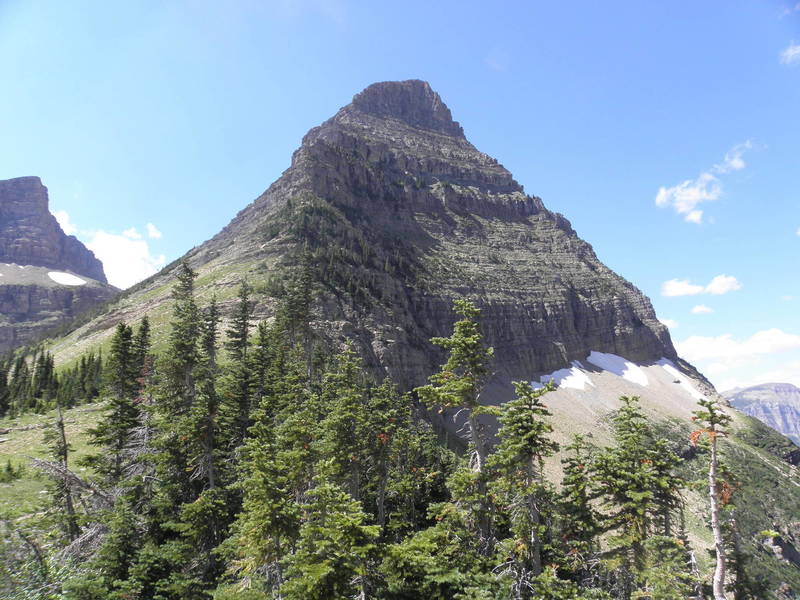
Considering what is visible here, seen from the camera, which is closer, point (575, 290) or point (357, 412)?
point (357, 412)

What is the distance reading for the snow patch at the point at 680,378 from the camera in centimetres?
17548

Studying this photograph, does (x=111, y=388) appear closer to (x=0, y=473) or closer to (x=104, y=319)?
(x=0, y=473)

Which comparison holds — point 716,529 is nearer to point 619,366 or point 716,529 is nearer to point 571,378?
point 571,378

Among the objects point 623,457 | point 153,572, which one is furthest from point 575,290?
point 153,572

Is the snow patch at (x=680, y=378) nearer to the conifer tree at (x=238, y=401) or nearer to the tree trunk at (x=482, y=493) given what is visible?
the tree trunk at (x=482, y=493)

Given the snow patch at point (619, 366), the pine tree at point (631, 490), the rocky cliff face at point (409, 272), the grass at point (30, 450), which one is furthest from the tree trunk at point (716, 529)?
the snow patch at point (619, 366)

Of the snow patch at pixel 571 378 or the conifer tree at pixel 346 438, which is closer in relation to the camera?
the conifer tree at pixel 346 438

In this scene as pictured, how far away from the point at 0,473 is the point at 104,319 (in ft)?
321

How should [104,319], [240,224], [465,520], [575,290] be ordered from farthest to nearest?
[575,290], [240,224], [104,319], [465,520]

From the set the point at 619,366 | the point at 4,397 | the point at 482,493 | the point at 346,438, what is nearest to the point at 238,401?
the point at 346,438

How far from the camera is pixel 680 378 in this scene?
607 feet

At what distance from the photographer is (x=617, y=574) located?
20.1 meters

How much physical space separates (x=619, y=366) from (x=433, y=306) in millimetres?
100046

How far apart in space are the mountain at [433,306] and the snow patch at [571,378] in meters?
0.72
